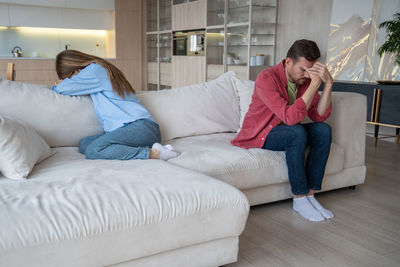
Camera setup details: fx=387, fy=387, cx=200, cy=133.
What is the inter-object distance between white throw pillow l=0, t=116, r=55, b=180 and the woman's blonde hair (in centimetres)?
61

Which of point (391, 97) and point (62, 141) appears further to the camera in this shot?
point (391, 97)

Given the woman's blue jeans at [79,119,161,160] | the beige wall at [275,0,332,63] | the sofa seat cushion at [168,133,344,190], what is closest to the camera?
the woman's blue jeans at [79,119,161,160]

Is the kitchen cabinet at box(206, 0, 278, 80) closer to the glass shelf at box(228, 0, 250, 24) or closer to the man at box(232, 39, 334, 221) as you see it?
the glass shelf at box(228, 0, 250, 24)

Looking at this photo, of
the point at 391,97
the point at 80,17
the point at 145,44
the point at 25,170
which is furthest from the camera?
the point at 145,44

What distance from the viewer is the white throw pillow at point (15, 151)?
5.56ft

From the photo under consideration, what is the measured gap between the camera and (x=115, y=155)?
2072 mm

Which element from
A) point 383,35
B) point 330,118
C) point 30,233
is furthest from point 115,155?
point 383,35

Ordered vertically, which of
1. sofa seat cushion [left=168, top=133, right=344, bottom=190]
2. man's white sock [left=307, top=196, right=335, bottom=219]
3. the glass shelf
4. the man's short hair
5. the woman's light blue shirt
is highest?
the glass shelf

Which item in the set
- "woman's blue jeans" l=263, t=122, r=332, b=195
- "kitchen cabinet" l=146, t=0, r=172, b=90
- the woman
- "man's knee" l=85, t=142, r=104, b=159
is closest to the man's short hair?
"woman's blue jeans" l=263, t=122, r=332, b=195

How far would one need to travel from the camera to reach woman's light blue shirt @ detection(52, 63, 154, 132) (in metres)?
2.29

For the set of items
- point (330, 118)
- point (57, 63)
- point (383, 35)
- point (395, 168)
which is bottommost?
point (395, 168)

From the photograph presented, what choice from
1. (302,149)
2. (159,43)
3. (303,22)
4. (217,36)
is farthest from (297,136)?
(159,43)

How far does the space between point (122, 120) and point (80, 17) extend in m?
6.52

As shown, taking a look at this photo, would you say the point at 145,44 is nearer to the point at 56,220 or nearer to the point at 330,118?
the point at 330,118
